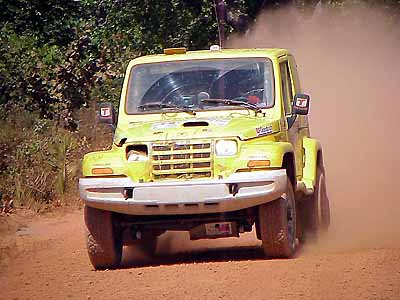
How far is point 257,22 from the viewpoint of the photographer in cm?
2098

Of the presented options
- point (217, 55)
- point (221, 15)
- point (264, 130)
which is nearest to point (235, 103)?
point (264, 130)

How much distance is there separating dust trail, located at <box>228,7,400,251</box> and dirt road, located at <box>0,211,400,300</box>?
6903mm

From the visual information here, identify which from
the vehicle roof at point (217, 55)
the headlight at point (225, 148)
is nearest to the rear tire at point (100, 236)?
the headlight at point (225, 148)

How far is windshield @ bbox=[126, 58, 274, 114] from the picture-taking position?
10.4 metres

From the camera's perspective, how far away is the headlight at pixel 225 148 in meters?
9.33

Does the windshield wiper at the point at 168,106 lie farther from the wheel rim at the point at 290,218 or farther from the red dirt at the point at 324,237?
the red dirt at the point at 324,237

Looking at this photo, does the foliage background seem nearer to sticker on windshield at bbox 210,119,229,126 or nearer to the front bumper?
sticker on windshield at bbox 210,119,229,126

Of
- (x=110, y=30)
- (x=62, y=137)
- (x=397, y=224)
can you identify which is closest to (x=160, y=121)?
(x=397, y=224)

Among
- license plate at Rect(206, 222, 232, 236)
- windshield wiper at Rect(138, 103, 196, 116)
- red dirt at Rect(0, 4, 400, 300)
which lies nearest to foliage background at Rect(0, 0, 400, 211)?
red dirt at Rect(0, 4, 400, 300)

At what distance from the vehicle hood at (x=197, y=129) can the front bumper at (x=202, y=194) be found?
495 millimetres

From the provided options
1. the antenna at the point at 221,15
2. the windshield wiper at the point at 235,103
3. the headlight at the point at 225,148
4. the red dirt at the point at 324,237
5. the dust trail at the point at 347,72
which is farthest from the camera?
the antenna at the point at 221,15

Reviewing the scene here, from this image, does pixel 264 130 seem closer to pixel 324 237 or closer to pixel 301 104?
pixel 301 104

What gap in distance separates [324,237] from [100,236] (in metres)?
2.98

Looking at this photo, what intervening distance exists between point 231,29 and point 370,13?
2.81 m
